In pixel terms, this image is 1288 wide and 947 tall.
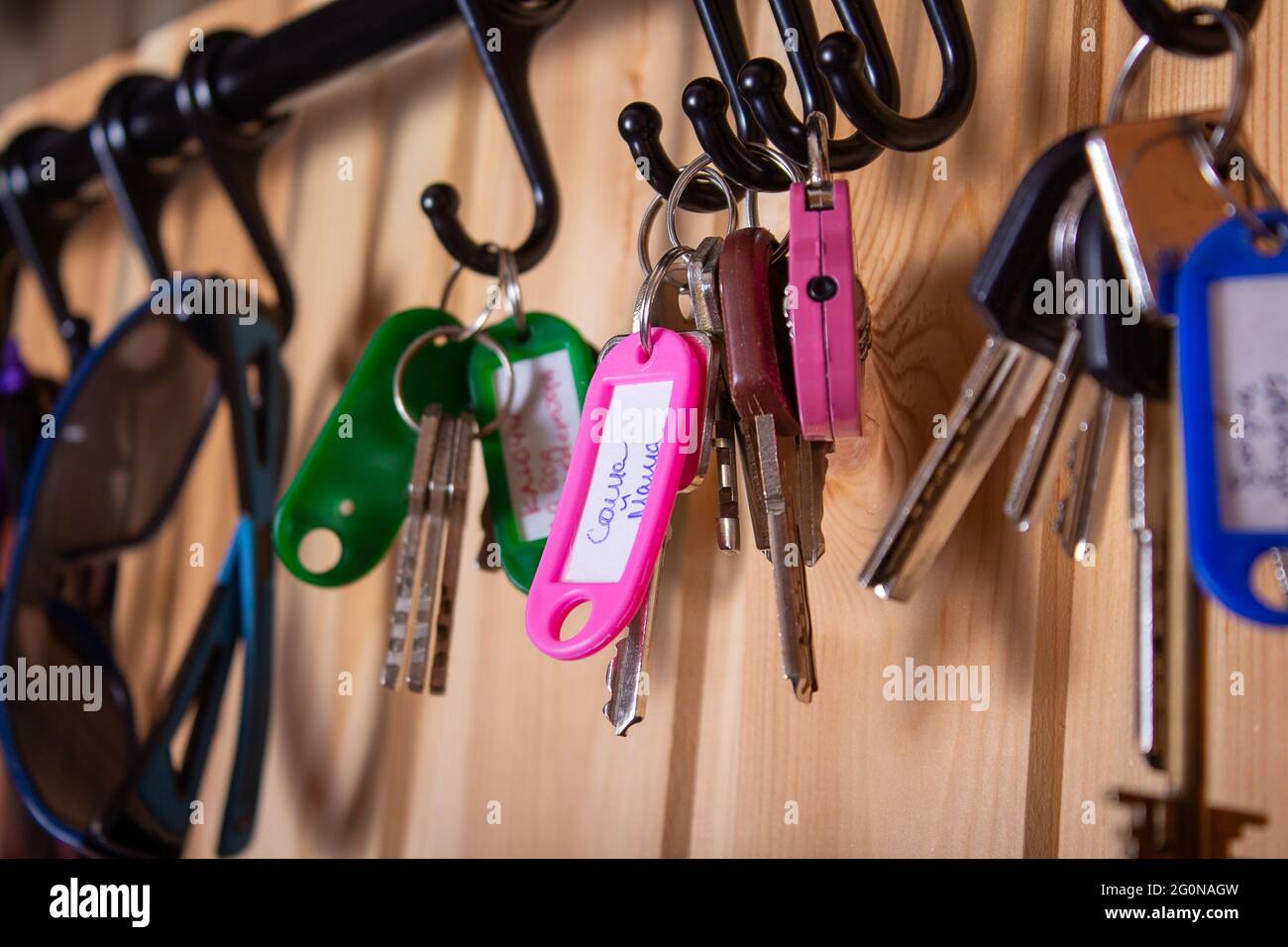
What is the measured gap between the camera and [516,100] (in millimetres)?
581

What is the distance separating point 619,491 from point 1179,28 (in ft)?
0.81

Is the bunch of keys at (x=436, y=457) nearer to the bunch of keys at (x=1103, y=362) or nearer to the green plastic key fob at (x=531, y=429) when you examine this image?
the green plastic key fob at (x=531, y=429)

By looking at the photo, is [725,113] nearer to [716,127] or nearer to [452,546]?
[716,127]

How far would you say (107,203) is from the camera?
1024 mm

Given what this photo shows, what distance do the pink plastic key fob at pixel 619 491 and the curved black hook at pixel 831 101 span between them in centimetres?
9

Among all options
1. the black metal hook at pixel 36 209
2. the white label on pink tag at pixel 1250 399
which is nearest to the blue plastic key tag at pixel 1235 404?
the white label on pink tag at pixel 1250 399

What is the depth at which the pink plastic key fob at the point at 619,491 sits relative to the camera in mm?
405

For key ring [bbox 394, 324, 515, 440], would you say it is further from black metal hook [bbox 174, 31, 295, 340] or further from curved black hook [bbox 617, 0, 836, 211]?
black metal hook [bbox 174, 31, 295, 340]

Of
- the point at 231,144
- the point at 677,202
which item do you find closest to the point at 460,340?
the point at 677,202

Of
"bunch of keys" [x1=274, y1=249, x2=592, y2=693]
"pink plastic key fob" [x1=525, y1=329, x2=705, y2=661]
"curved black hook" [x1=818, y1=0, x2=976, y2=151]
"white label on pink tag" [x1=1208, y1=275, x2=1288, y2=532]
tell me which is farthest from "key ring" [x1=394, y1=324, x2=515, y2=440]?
"white label on pink tag" [x1=1208, y1=275, x2=1288, y2=532]

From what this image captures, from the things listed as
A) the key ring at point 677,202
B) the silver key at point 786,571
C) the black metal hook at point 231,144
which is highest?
the black metal hook at point 231,144

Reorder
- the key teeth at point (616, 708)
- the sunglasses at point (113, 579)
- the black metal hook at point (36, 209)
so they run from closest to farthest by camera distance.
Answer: the key teeth at point (616, 708) < the sunglasses at point (113, 579) < the black metal hook at point (36, 209)

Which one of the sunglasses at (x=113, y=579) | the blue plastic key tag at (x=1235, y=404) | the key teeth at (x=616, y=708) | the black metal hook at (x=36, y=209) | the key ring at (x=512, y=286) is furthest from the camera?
the black metal hook at (x=36, y=209)
